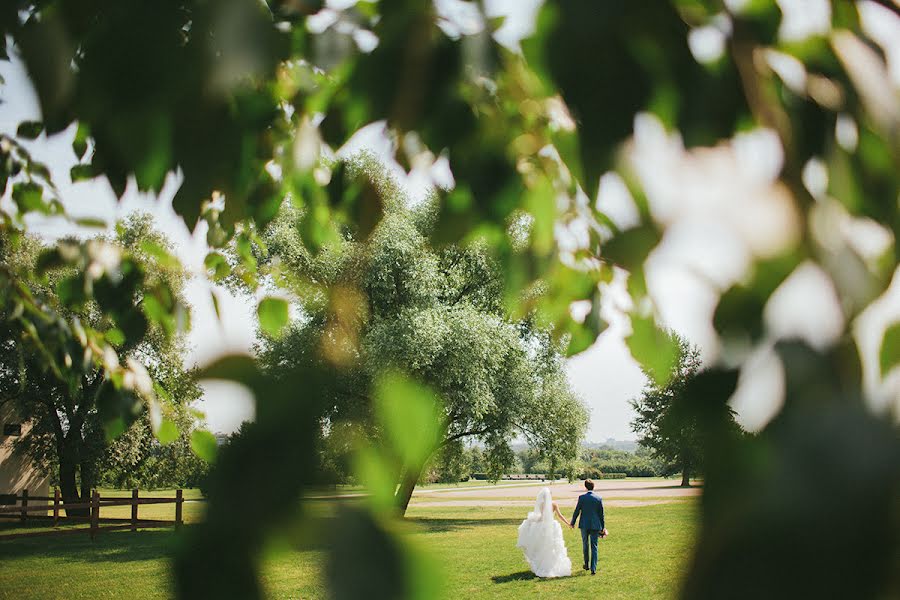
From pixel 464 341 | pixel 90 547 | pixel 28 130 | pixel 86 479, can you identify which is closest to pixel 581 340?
pixel 28 130

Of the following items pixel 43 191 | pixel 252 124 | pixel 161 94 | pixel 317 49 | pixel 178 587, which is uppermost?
pixel 43 191

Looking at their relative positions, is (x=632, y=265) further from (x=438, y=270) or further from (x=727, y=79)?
(x=438, y=270)

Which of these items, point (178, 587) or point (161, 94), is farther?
point (161, 94)

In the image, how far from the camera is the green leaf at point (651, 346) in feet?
5.80

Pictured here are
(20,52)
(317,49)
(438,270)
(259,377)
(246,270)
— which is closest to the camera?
(259,377)

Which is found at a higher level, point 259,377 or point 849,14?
point 849,14

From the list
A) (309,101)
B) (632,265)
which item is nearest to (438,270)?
(309,101)

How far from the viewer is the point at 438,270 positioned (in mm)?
24703

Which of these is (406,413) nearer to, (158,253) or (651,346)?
(651,346)

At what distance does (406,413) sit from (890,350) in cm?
46

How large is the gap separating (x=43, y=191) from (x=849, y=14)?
15.7 feet

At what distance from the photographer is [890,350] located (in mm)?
616

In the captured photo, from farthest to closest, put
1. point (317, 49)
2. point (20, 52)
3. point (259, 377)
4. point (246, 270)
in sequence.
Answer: point (246, 270)
point (317, 49)
point (20, 52)
point (259, 377)

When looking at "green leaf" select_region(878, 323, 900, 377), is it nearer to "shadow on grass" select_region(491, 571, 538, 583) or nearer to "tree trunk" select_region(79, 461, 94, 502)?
"shadow on grass" select_region(491, 571, 538, 583)
